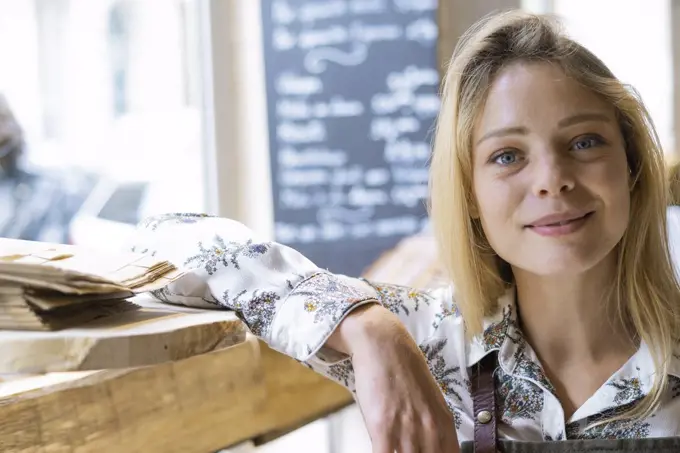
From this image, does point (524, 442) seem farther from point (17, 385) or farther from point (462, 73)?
point (17, 385)

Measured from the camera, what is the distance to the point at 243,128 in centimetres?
334

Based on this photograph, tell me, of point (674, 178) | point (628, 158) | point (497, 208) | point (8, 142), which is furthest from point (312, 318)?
point (8, 142)

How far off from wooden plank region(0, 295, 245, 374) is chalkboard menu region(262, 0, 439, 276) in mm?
2479

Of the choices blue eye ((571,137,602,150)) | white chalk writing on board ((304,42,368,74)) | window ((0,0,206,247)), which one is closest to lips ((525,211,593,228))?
blue eye ((571,137,602,150))

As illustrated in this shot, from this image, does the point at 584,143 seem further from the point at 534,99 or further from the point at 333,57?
the point at 333,57

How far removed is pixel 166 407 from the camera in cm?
87

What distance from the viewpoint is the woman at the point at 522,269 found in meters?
1.11

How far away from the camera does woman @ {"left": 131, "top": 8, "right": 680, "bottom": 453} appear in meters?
1.11

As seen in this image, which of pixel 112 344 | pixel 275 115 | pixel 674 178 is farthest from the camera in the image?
pixel 275 115

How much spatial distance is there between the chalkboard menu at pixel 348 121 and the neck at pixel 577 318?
6.56 ft

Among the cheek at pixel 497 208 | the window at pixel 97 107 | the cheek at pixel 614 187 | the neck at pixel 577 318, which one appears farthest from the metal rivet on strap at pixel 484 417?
the window at pixel 97 107

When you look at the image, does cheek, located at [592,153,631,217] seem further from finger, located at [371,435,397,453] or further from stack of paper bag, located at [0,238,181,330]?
stack of paper bag, located at [0,238,181,330]

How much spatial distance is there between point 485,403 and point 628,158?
1.47 feet

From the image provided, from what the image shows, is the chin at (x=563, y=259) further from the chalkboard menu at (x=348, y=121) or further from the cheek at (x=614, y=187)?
the chalkboard menu at (x=348, y=121)
